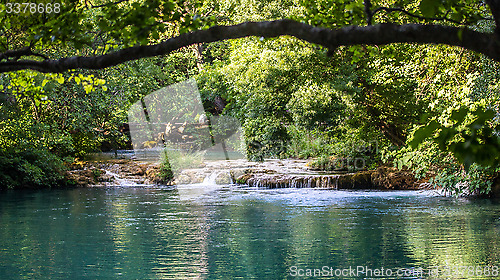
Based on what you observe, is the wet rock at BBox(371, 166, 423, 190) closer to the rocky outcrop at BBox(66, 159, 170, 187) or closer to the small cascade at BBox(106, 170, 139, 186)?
the rocky outcrop at BBox(66, 159, 170, 187)

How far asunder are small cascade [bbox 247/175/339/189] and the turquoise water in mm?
1890

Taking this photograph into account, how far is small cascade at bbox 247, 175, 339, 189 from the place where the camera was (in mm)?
17266

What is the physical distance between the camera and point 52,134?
57.6ft

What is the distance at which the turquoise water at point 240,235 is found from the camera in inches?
282

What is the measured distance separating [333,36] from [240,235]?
6.92 metres

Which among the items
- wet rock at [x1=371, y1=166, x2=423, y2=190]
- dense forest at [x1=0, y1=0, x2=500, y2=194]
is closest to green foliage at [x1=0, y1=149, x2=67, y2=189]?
dense forest at [x1=0, y1=0, x2=500, y2=194]

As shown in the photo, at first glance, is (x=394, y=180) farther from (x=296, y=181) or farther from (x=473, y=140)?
(x=473, y=140)

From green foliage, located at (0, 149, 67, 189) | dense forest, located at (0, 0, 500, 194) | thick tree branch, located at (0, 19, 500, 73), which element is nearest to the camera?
thick tree branch, located at (0, 19, 500, 73)

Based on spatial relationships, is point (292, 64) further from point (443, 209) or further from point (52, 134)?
point (52, 134)

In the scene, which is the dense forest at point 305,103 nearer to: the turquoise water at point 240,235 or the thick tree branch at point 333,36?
the turquoise water at point 240,235

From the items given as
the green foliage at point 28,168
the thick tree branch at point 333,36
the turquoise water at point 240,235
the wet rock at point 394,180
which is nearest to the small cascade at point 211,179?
the turquoise water at point 240,235

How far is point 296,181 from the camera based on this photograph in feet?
57.5

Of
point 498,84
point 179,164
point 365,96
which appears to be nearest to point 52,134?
point 179,164

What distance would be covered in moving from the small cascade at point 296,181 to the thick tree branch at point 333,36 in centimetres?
1414
